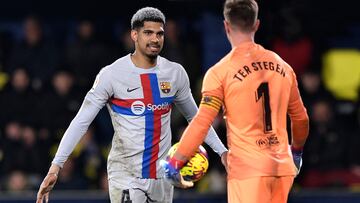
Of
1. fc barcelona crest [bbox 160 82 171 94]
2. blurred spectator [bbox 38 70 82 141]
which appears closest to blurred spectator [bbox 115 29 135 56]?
blurred spectator [bbox 38 70 82 141]

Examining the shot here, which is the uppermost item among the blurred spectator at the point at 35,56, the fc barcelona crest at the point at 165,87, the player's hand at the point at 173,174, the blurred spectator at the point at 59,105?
the blurred spectator at the point at 35,56

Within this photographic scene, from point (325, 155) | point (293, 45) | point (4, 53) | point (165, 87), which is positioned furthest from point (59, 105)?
point (165, 87)

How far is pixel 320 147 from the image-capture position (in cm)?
1124

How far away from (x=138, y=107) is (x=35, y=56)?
5885 mm

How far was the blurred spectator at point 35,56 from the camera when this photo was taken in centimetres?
1241

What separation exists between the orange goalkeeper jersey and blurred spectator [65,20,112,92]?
20.8 ft

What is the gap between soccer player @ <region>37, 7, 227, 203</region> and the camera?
679cm

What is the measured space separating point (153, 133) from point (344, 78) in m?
5.76

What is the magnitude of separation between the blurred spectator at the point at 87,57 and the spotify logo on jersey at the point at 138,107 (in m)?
5.45

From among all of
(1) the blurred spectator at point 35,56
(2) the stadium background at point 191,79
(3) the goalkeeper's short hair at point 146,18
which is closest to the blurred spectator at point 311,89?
(2) the stadium background at point 191,79

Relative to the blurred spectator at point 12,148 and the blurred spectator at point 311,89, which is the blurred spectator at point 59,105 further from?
the blurred spectator at point 311,89

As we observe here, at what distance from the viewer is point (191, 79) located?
1229cm

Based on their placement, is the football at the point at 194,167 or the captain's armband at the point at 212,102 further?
the football at the point at 194,167

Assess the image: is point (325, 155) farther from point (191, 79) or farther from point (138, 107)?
point (138, 107)
